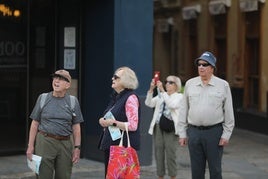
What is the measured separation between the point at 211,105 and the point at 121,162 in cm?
126

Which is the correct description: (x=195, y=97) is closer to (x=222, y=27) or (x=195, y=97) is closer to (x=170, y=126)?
(x=170, y=126)

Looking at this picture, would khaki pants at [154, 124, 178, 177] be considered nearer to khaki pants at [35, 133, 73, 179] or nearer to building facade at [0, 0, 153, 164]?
building facade at [0, 0, 153, 164]

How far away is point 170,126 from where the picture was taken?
9461 mm

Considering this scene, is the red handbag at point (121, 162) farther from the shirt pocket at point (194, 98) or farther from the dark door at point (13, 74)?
the dark door at point (13, 74)

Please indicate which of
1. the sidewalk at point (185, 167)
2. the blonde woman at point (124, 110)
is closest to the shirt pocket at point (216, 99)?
the blonde woman at point (124, 110)

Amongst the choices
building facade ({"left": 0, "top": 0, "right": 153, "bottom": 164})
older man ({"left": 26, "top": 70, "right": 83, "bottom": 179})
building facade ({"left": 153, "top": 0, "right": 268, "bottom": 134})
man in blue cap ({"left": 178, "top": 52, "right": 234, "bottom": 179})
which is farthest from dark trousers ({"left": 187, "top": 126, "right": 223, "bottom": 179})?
building facade ({"left": 153, "top": 0, "right": 268, "bottom": 134})

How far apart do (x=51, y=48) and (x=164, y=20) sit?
612 inches

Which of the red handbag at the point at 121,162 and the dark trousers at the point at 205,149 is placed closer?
the red handbag at the point at 121,162

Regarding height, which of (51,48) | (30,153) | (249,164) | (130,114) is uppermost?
(51,48)

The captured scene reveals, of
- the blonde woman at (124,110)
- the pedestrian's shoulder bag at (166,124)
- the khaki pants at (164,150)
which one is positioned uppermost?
the blonde woman at (124,110)

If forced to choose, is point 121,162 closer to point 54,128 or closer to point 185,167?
point 54,128

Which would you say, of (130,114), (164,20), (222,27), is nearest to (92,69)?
(130,114)

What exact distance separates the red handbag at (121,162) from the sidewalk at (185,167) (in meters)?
2.87

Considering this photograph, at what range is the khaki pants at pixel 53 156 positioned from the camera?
7.14 m
